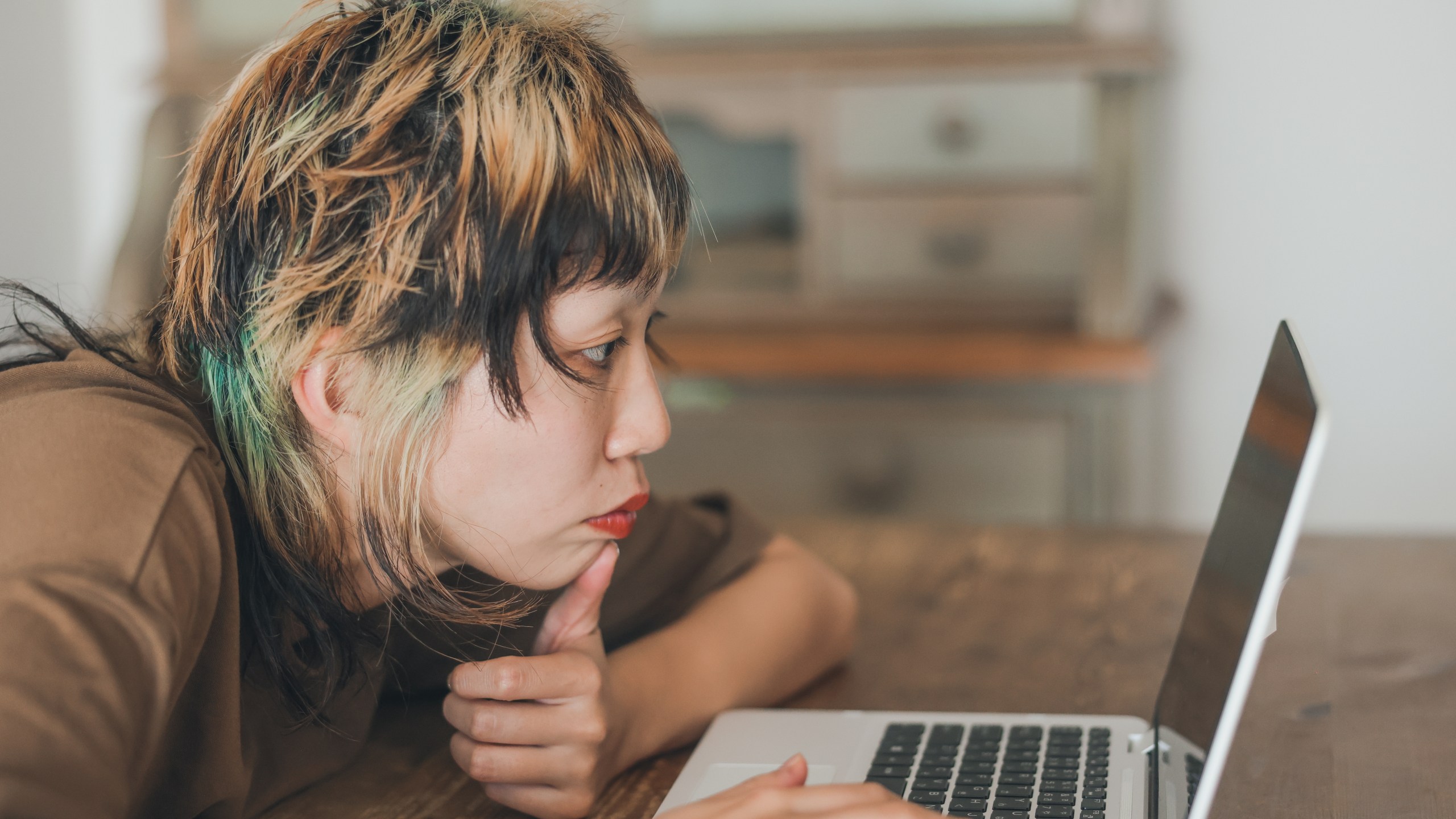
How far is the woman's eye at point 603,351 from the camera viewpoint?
69cm

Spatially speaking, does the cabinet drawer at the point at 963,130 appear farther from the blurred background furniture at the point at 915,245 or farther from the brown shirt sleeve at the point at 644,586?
the brown shirt sleeve at the point at 644,586

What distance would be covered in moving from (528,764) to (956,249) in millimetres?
1426

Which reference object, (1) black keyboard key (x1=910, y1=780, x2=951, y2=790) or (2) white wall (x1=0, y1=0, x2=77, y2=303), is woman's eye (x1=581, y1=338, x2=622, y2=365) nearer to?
(1) black keyboard key (x1=910, y1=780, x2=951, y2=790)

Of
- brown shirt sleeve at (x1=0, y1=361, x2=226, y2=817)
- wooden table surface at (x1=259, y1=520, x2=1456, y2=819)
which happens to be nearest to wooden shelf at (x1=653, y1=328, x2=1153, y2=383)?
wooden table surface at (x1=259, y1=520, x2=1456, y2=819)

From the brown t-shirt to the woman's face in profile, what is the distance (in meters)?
0.12

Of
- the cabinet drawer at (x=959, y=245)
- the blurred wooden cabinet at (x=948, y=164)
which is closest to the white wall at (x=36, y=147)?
the blurred wooden cabinet at (x=948, y=164)

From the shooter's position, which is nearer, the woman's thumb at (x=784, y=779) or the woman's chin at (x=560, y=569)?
the woman's thumb at (x=784, y=779)

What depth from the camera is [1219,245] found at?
84.0 inches

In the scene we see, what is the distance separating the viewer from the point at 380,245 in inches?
24.5

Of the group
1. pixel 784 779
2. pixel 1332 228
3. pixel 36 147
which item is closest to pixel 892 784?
pixel 784 779

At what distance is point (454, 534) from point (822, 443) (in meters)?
1.25

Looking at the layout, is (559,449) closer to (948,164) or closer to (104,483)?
(104,483)

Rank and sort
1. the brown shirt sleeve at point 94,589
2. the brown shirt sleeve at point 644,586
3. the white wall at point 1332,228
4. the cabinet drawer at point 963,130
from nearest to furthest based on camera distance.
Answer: the brown shirt sleeve at point 94,589, the brown shirt sleeve at point 644,586, the cabinet drawer at point 963,130, the white wall at point 1332,228

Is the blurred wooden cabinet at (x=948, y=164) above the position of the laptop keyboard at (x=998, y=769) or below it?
above
